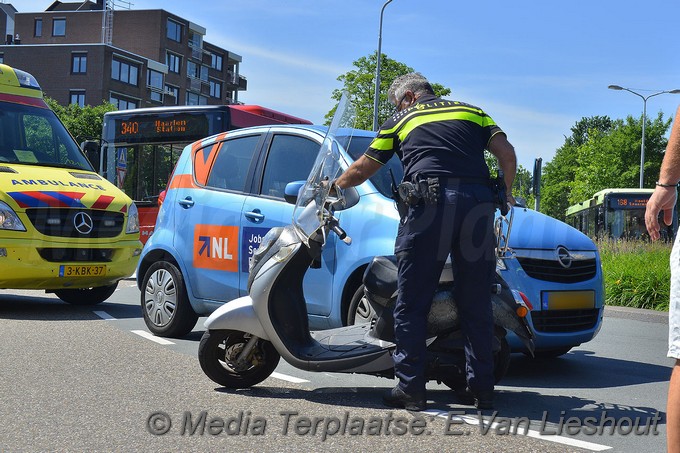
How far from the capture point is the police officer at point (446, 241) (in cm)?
502

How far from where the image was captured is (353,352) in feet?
17.3

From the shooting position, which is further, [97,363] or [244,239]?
[244,239]

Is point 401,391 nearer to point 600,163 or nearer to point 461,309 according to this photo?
point 461,309

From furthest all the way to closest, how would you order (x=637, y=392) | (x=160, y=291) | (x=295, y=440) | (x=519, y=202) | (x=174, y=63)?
(x=174, y=63) → (x=160, y=291) → (x=519, y=202) → (x=637, y=392) → (x=295, y=440)

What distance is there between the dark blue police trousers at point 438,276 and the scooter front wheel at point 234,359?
102cm

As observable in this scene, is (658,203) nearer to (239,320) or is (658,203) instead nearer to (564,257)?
(239,320)

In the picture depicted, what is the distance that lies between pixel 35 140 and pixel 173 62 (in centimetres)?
7596

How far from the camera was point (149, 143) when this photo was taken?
18.9 m

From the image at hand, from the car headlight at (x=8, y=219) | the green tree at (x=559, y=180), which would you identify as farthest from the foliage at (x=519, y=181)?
the green tree at (x=559, y=180)

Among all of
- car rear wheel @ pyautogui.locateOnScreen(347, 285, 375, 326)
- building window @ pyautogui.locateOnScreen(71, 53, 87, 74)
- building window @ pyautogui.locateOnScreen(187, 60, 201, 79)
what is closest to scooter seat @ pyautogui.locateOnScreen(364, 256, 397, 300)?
car rear wheel @ pyautogui.locateOnScreen(347, 285, 375, 326)

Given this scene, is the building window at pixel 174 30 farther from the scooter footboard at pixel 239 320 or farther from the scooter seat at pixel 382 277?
the scooter seat at pixel 382 277

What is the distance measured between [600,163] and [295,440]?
57.9 metres

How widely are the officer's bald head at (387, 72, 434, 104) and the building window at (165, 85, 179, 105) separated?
79.4 m

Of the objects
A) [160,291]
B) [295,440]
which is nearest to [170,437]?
[295,440]
